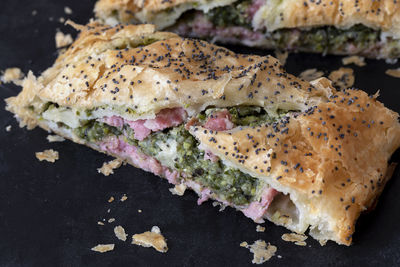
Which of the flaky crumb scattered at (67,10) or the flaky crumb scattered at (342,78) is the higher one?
the flaky crumb scattered at (67,10)

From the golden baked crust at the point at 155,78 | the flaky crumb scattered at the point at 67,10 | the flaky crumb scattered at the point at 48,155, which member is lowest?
the flaky crumb scattered at the point at 48,155

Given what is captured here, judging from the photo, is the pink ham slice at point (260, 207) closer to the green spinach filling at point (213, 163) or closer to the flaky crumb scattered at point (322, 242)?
the green spinach filling at point (213, 163)

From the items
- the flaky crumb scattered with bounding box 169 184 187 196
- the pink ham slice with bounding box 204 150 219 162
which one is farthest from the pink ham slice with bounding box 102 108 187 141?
the flaky crumb scattered with bounding box 169 184 187 196

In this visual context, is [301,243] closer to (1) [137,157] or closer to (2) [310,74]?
(1) [137,157]

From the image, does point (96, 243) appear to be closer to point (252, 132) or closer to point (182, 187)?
point (182, 187)

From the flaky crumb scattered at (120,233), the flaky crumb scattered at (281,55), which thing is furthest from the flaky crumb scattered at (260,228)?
the flaky crumb scattered at (281,55)

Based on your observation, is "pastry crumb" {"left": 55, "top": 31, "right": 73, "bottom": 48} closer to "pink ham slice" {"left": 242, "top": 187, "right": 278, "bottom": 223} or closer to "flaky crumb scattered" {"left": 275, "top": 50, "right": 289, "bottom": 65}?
"flaky crumb scattered" {"left": 275, "top": 50, "right": 289, "bottom": 65}
